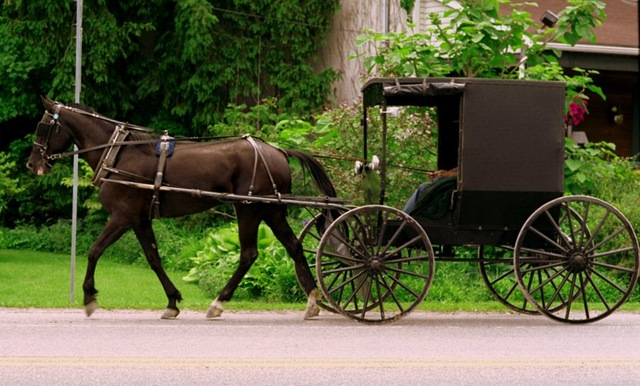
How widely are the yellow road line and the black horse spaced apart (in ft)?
9.15

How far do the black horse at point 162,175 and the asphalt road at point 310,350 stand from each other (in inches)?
26.7

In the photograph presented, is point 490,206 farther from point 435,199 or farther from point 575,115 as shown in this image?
point 575,115

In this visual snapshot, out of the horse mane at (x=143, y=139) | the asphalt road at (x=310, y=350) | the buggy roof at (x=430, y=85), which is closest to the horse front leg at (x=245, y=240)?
the asphalt road at (x=310, y=350)

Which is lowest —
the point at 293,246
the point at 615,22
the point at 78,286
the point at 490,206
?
the point at 78,286

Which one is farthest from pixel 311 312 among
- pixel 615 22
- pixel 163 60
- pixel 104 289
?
pixel 615 22

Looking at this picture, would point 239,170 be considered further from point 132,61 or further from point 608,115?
point 608,115

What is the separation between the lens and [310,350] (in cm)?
857

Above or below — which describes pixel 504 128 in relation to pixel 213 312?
above

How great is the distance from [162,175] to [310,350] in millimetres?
2932

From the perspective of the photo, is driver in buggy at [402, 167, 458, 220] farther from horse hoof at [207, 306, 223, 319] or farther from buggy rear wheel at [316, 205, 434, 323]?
horse hoof at [207, 306, 223, 319]

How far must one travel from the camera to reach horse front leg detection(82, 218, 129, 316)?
10.6m

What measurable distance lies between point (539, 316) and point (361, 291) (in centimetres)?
187

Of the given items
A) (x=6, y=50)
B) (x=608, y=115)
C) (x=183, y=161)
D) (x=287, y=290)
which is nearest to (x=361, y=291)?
(x=287, y=290)

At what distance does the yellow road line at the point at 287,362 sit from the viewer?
7.78m
